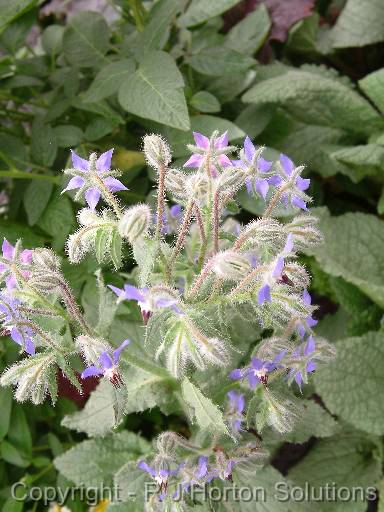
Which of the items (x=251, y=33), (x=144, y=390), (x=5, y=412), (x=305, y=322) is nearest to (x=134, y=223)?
(x=305, y=322)

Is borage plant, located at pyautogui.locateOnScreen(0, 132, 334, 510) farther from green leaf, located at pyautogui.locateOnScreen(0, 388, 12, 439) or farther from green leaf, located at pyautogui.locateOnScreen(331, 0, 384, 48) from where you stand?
green leaf, located at pyautogui.locateOnScreen(331, 0, 384, 48)

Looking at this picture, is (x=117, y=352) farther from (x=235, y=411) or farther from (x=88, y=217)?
(x=235, y=411)

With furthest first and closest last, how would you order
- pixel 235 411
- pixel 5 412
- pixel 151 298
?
pixel 5 412, pixel 235 411, pixel 151 298

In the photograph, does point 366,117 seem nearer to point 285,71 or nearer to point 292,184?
point 285,71

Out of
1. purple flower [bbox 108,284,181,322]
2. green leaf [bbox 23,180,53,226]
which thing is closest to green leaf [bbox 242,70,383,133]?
green leaf [bbox 23,180,53,226]

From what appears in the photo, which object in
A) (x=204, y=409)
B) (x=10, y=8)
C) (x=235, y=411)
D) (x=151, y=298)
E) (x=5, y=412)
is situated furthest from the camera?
(x=5, y=412)

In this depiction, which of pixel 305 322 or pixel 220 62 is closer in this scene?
pixel 305 322
